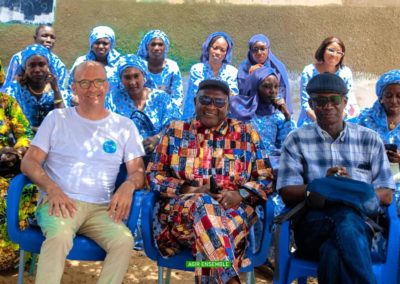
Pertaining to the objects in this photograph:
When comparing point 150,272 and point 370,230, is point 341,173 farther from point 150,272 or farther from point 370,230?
point 150,272

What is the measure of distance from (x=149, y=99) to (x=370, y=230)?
267cm

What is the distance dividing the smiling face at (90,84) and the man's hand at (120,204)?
614mm

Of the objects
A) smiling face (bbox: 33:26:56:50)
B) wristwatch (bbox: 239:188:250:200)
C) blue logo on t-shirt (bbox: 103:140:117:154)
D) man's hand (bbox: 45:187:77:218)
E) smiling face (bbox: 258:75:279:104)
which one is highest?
smiling face (bbox: 33:26:56:50)

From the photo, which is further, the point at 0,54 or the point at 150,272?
the point at 0,54

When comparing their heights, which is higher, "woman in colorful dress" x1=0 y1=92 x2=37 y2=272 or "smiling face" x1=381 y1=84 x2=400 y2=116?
"smiling face" x1=381 y1=84 x2=400 y2=116

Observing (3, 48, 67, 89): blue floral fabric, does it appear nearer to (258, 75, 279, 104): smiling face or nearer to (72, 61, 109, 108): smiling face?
(258, 75, 279, 104): smiling face

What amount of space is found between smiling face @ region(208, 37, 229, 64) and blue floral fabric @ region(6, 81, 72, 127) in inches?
74.8

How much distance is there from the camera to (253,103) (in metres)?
5.40

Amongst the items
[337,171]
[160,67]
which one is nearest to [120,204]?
[337,171]

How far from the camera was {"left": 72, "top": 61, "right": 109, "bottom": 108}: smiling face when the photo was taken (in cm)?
370

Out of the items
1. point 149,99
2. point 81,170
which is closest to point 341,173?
point 81,170

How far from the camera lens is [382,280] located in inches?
132

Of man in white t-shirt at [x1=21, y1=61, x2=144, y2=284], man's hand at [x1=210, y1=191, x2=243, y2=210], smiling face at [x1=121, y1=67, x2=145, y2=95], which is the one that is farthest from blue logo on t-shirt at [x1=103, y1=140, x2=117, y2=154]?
smiling face at [x1=121, y1=67, x2=145, y2=95]

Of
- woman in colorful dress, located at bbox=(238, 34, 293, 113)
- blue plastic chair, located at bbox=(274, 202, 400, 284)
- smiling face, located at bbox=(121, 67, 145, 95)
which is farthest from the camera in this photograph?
woman in colorful dress, located at bbox=(238, 34, 293, 113)
